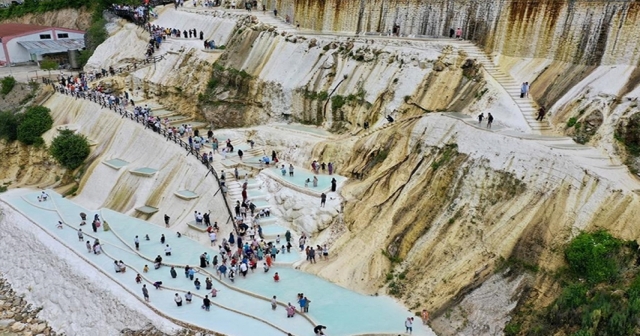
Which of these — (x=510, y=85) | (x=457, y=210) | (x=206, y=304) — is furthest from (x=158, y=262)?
(x=510, y=85)

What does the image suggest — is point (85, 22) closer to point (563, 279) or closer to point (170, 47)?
point (170, 47)

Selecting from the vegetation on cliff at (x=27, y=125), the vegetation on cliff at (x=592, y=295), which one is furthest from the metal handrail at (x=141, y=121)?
the vegetation on cliff at (x=592, y=295)

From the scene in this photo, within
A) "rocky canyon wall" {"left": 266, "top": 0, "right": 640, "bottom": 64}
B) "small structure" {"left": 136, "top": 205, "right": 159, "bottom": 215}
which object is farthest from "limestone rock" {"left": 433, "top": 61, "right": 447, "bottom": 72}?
"small structure" {"left": 136, "top": 205, "right": 159, "bottom": 215}

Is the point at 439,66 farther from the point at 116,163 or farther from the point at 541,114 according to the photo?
the point at 116,163

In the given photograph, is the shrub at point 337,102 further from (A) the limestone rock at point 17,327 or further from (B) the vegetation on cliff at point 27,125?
(B) the vegetation on cliff at point 27,125

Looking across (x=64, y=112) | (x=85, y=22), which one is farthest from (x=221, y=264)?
(x=85, y=22)

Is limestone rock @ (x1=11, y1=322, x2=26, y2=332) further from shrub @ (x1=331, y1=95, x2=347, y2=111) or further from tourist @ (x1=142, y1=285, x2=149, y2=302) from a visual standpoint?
shrub @ (x1=331, y1=95, x2=347, y2=111)
